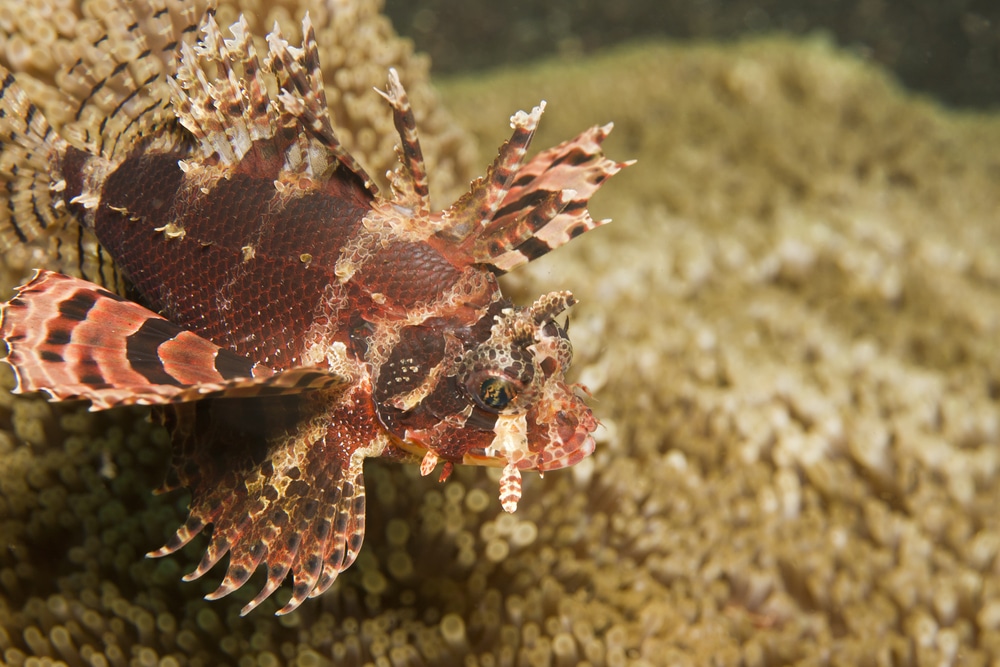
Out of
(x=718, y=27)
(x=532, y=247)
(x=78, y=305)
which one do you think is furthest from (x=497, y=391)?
(x=718, y=27)

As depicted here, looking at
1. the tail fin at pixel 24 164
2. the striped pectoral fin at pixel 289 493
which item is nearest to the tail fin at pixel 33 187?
the tail fin at pixel 24 164

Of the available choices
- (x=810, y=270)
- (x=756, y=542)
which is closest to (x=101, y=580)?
(x=756, y=542)

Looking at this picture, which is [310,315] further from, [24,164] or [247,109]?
[24,164]

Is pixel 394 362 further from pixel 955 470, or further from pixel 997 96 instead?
pixel 997 96

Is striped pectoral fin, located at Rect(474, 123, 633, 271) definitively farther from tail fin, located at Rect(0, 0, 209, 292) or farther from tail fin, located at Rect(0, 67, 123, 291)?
tail fin, located at Rect(0, 67, 123, 291)

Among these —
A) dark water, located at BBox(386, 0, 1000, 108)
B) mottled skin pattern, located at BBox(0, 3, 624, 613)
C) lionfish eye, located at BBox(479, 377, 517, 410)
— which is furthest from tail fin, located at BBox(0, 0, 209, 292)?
dark water, located at BBox(386, 0, 1000, 108)

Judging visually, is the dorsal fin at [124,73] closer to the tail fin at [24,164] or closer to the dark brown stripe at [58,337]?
the tail fin at [24,164]
